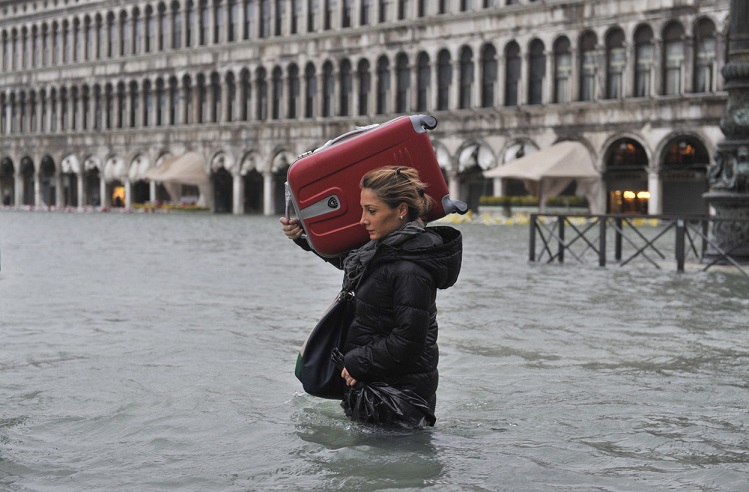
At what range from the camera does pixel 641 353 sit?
8.66 metres

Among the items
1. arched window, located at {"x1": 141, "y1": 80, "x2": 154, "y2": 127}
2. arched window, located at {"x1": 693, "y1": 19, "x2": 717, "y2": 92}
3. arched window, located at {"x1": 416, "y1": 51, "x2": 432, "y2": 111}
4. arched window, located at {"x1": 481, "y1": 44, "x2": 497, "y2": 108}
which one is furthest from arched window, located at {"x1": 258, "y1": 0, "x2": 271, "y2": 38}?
arched window, located at {"x1": 693, "y1": 19, "x2": 717, "y2": 92}

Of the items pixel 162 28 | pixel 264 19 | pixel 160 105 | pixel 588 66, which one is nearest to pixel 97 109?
pixel 160 105

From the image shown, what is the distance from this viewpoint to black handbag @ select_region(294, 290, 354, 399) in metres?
5.56

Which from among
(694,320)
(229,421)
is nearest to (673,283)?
(694,320)

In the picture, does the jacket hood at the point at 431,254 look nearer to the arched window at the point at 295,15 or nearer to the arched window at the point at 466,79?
the arched window at the point at 466,79

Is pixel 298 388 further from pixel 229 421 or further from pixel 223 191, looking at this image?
pixel 223 191

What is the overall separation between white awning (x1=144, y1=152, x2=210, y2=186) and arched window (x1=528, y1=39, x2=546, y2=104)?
20305mm

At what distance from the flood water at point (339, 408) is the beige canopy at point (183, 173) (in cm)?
4410

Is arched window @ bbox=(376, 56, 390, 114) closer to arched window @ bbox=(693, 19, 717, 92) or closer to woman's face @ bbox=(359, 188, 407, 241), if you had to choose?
arched window @ bbox=(693, 19, 717, 92)

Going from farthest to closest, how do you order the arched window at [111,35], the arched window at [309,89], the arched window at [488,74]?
the arched window at [111,35] → the arched window at [309,89] → the arched window at [488,74]

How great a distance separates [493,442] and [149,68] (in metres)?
60.3

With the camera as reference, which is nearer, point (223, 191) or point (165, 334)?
point (165, 334)

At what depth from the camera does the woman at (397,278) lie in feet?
16.9

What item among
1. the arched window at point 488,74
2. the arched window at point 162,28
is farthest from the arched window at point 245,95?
the arched window at point 488,74
